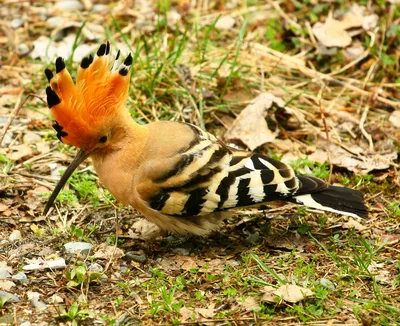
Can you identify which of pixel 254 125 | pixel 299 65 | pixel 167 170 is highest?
pixel 167 170

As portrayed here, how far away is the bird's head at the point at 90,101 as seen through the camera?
12.8ft

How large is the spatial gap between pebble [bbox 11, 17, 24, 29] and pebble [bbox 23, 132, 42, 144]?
1.89 metres

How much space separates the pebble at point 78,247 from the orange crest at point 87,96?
0.60m

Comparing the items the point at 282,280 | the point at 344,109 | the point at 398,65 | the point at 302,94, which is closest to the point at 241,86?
the point at 302,94

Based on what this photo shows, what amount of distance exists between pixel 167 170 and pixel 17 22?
353 centimetres

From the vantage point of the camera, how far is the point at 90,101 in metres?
3.98

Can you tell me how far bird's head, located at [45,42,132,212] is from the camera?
12.8ft

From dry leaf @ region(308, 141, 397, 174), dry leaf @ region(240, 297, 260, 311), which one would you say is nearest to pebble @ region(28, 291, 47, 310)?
dry leaf @ region(240, 297, 260, 311)

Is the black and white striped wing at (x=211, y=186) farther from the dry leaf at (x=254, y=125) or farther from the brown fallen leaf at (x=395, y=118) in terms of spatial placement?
the brown fallen leaf at (x=395, y=118)

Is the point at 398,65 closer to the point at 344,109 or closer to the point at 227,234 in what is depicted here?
the point at 344,109

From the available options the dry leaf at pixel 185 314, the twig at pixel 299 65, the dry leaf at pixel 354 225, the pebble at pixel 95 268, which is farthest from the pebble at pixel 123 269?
the twig at pixel 299 65

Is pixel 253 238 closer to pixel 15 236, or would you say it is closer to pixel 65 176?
pixel 65 176

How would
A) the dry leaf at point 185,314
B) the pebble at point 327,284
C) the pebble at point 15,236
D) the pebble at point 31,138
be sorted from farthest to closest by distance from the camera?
the pebble at point 31,138 → the pebble at point 15,236 → the pebble at point 327,284 → the dry leaf at point 185,314

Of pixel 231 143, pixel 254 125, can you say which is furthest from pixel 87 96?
pixel 254 125
